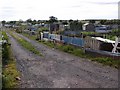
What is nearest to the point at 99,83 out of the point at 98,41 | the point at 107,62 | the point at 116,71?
the point at 116,71

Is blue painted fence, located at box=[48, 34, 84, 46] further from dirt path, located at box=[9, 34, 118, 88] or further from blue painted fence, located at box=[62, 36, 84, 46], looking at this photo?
dirt path, located at box=[9, 34, 118, 88]

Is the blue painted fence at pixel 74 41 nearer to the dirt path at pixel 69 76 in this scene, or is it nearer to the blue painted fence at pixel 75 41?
the blue painted fence at pixel 75 41

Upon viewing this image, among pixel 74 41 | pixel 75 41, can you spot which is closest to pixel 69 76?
pixel 75 41

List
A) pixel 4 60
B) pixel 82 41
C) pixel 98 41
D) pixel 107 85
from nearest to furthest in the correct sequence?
pixel 107 85
pixel 4 60
pixel 98 41
pixel 82 41

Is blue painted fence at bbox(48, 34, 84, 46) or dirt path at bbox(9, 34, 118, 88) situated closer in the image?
dirt path at bbox(9, 34, 118, 88)

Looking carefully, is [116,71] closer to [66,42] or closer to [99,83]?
[99,83]

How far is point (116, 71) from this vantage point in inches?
612

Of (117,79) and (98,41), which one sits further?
(98,41)

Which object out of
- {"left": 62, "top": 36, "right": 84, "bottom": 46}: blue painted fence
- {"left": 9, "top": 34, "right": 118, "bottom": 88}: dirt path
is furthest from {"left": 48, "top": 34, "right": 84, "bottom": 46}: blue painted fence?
{"left": 9, "top": 34, "right": 118, "bottom": 88}: dirt path

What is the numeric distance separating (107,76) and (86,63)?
4.44 m

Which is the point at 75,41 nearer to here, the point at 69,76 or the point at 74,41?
the point at 74,41

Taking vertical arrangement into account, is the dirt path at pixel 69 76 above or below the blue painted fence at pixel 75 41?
below

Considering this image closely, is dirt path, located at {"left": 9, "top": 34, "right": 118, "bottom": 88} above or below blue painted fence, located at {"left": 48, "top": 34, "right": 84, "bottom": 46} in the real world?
below

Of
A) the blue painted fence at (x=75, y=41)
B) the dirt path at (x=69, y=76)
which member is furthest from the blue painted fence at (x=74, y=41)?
the dirt path at (x=69, y=76)
